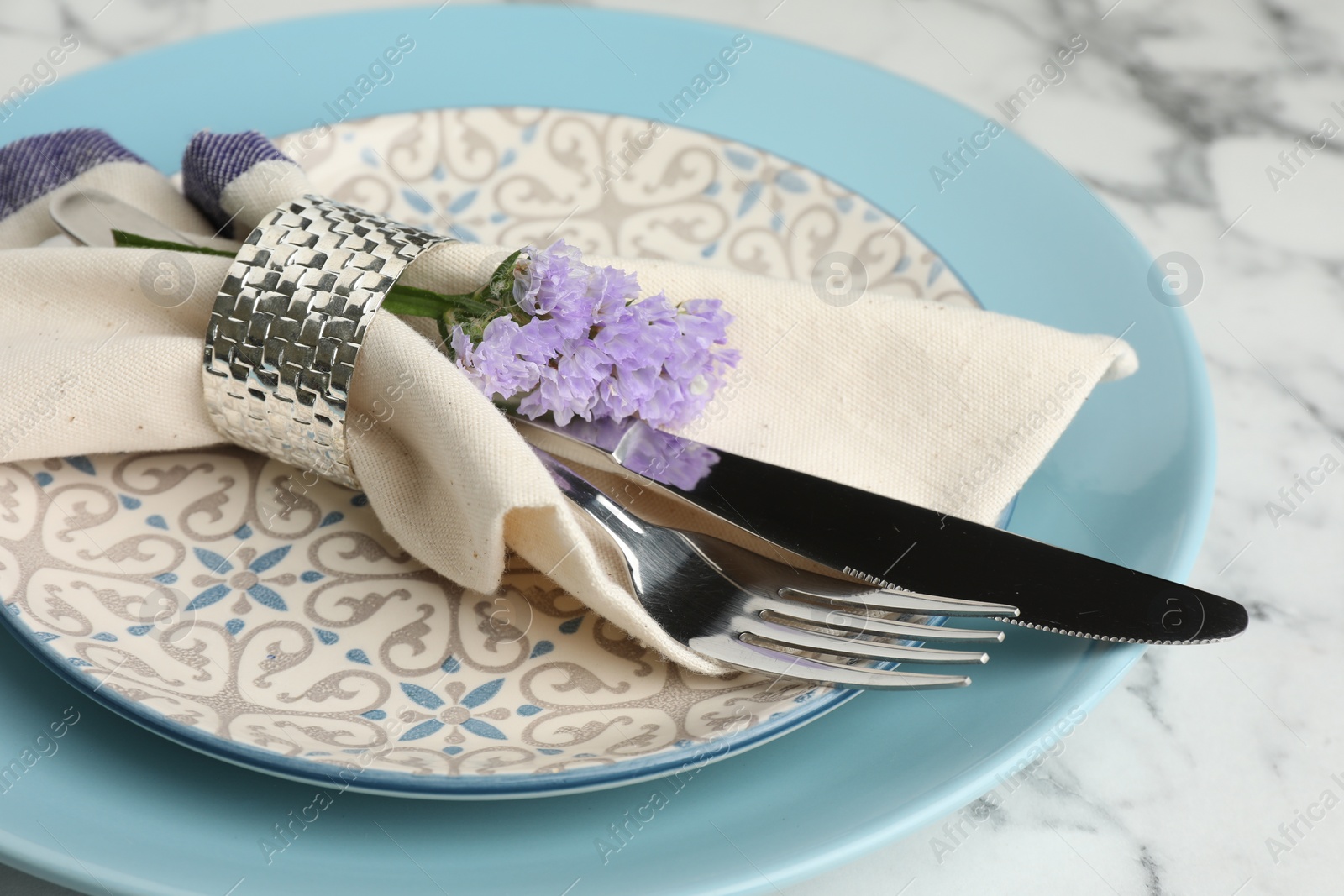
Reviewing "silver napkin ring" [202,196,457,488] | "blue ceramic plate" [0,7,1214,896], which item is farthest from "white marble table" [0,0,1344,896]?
"silver napkin ring" [202,196,457,488]

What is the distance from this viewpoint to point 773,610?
48cm

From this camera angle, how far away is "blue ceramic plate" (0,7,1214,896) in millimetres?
434

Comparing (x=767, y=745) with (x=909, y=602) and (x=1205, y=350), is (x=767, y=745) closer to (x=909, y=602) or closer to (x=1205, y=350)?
(x=909, y=602)

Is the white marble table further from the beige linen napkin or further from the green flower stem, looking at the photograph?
the green flower stem

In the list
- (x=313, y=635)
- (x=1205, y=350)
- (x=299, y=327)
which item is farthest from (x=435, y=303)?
(x=1205, y=350)

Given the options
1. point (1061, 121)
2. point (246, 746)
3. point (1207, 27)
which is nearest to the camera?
point (246, 746)

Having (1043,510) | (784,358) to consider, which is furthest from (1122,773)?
(784,358)

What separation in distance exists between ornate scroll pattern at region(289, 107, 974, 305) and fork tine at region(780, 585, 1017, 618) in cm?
28

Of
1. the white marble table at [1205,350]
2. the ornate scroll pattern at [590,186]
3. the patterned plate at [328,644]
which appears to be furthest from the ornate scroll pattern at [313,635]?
the ornate scroll pattern at [590,186]

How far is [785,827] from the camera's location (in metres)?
0.45

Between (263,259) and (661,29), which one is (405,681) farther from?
(661,29)

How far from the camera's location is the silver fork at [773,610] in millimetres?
464

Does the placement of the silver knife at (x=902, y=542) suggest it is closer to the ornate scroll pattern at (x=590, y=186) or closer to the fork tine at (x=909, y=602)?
the fork tine at (x=909, y=602)

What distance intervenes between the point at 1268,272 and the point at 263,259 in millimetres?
731
